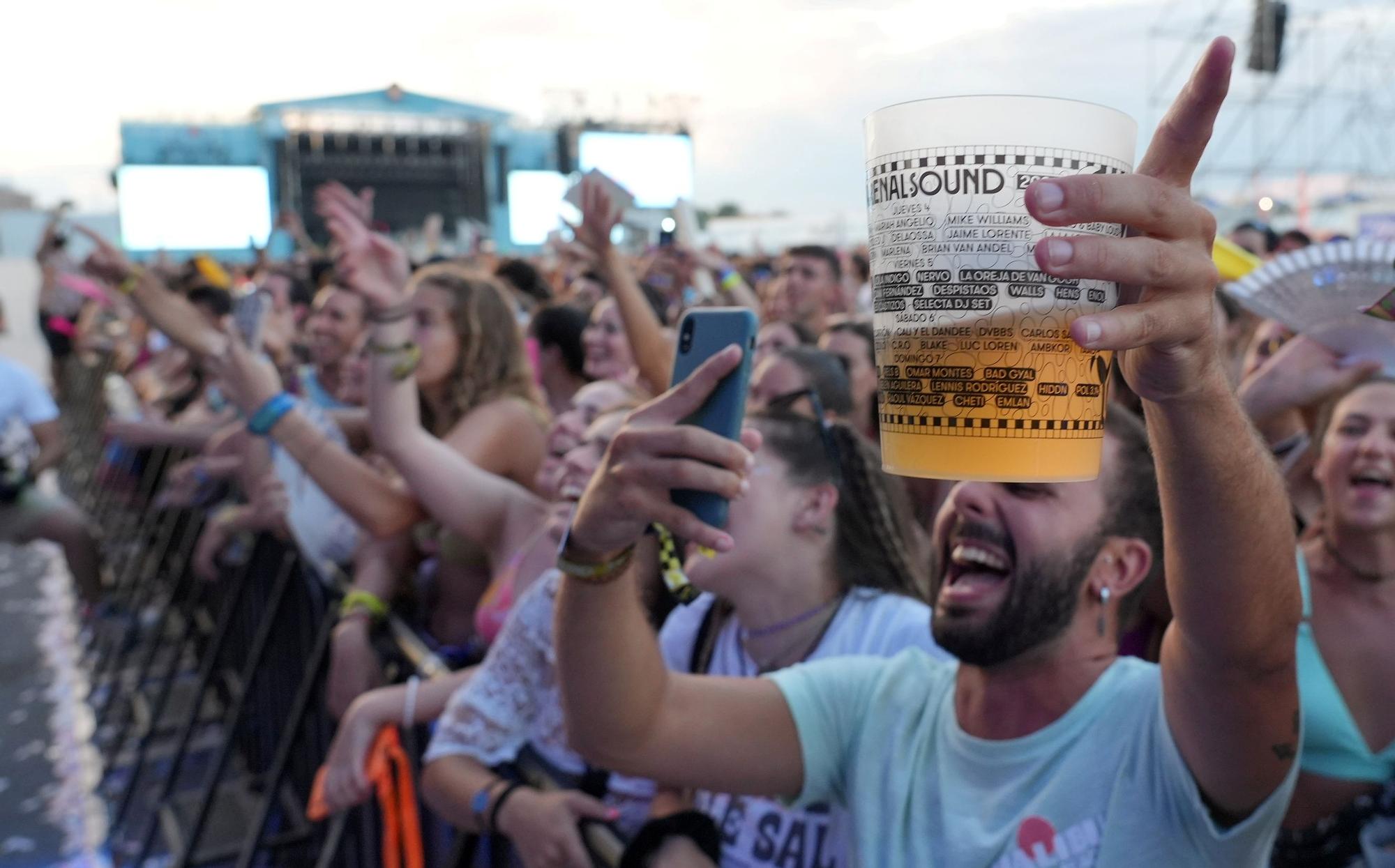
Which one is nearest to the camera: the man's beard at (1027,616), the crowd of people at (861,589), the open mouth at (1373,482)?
the crowd of people at (861,589)

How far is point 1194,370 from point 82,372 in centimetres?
1375

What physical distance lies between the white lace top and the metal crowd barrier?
6 centimetres

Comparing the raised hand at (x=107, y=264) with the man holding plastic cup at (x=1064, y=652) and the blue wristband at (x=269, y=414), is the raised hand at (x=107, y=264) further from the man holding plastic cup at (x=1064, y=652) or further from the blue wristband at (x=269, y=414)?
the man holding plastic cup at (x=1064, y=652)

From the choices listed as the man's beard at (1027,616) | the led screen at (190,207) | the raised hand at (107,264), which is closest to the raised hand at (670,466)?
the man's beard at (1027,616)

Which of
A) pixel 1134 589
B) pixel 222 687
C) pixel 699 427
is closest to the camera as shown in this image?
pixel 699 427

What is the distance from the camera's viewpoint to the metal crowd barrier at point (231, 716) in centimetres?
294

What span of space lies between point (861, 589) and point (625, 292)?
181cm

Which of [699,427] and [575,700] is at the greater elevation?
[699,427]

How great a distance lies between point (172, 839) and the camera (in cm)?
409

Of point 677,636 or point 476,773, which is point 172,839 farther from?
point 677,636

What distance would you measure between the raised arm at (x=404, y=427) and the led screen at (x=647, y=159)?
71.7ft

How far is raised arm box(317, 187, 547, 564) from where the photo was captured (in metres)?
2.78

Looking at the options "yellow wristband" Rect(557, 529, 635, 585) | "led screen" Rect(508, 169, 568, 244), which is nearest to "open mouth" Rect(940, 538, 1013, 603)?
"yellow wristband" Rect(557, 529, 635, 585)

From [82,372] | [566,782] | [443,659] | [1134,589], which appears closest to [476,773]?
[566,782]
